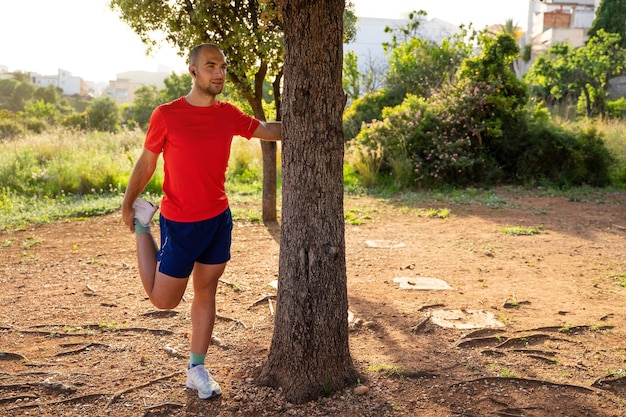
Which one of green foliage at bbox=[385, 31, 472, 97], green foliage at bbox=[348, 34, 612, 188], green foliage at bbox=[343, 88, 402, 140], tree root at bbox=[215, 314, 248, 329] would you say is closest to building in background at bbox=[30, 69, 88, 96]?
green foliage at bbox=[385, 31, 472, 97]

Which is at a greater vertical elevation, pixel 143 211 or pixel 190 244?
pixel 143 211

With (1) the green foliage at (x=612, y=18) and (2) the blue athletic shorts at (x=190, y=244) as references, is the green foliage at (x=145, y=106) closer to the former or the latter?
(1) the green foliage at (x=612, y=18)

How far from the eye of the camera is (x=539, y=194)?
10906 millimetres

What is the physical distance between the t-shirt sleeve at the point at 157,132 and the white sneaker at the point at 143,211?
0.39 metres

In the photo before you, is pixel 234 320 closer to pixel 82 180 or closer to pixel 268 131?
pixel 268 131

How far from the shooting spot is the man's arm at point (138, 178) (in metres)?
3.10

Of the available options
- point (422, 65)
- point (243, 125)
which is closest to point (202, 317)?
point (243, 125)

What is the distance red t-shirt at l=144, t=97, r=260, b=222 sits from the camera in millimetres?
2965

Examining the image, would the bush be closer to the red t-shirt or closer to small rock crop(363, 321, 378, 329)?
small rock crop(363, 321, 378, 329)

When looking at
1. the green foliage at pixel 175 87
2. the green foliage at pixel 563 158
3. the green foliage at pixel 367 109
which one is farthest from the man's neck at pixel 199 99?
the green foliage at pixel 175 87

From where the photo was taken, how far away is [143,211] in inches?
128

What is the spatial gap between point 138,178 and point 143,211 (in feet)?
0.67

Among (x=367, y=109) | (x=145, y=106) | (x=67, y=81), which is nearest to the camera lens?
(x=367, y=109)

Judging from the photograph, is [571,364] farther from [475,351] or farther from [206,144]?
[206,144]
